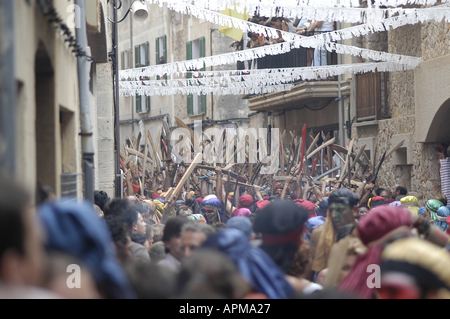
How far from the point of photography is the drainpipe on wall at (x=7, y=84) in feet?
8.58

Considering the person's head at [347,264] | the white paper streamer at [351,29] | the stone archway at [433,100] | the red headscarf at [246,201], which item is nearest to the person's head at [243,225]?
the person's head at [347,264]

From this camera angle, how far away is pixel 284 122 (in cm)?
2153

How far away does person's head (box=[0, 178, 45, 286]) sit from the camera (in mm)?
1686

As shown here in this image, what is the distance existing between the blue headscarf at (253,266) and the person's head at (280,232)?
470 mm

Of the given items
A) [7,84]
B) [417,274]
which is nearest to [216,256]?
[417,274]

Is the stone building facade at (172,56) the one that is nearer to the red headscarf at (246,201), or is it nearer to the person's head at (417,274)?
the red headscarf at (246,201)

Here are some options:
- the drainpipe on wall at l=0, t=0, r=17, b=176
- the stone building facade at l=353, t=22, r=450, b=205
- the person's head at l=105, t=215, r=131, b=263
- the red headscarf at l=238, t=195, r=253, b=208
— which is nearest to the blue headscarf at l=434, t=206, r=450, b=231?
the red headscarf at l=238, t=195, r=253, b=208

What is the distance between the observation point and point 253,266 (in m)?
2.78

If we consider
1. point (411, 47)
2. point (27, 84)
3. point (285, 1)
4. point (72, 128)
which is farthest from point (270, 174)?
point (27, 84)

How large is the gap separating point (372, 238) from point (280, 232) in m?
0.50

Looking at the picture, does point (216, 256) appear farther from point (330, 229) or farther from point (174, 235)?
point (330, 229)

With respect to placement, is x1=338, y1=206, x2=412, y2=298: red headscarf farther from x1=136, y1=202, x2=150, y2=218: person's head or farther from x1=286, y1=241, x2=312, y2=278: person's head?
x1=136, y1=202, x2=150, y2=218: person's head

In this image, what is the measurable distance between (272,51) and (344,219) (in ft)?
19.1

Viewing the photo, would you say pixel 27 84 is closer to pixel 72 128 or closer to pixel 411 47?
pixel 72 128
